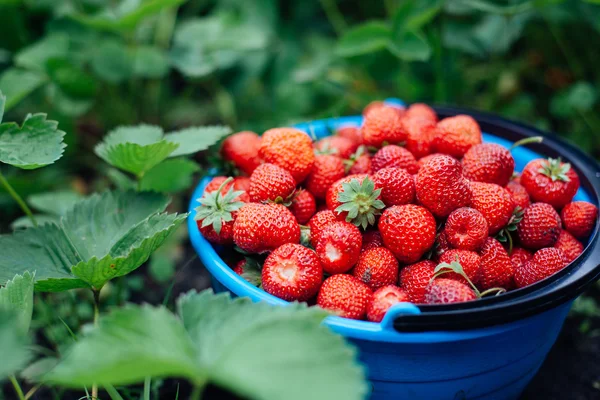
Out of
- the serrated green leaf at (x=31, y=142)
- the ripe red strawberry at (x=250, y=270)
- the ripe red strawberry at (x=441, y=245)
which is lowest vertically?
the ripe red strawberry at (x=250, y=270)

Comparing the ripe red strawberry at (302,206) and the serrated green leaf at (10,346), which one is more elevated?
the serrated green leaf at (10,346)

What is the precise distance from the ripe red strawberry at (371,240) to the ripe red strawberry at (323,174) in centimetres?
15

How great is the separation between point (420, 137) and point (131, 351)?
0.81 meters

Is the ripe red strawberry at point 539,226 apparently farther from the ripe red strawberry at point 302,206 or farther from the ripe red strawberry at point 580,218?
the ripe red strawberry at point 302,206

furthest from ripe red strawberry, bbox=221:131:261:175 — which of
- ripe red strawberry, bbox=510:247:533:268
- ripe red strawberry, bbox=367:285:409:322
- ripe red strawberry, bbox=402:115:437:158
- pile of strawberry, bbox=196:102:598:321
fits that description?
ripe red strawberry, bbox=510:247:533:268

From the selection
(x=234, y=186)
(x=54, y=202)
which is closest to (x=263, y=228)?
(x=234, y=186)

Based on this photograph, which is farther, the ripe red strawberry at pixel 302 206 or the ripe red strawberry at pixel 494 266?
the ripe red strawberry at pixel 302 206

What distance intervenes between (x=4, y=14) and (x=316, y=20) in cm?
116

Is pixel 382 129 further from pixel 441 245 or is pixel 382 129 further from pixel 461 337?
pixel 461 337

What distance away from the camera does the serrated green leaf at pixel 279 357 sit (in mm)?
642

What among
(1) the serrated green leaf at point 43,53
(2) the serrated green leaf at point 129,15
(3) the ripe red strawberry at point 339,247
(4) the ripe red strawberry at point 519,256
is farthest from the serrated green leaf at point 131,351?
(1) the serrated green leaf at point 43,53

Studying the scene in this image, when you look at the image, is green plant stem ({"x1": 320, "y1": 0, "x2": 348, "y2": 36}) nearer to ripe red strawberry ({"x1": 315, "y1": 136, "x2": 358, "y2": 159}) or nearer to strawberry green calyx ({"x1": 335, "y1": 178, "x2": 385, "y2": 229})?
ripe red strawberry ({"x1": 315, "y1": 136, "x2": 358, "y2": 159})

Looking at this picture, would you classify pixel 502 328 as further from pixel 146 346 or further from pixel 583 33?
pixel 583 33

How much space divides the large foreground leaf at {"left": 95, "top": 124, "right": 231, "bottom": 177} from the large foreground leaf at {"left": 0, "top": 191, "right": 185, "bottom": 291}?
0.08 metres
